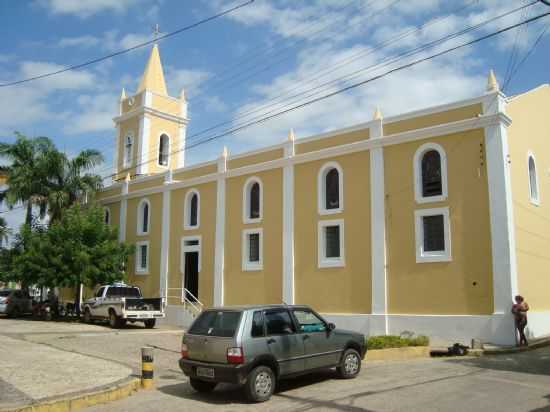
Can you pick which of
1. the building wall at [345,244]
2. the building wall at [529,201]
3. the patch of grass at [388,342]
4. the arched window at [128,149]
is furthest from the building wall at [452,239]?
the arched window at [128,149]

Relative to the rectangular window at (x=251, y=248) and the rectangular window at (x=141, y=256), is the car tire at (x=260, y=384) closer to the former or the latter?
the rectangular window at (x=251, y=248)

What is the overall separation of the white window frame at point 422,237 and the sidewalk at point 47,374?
35.2ft

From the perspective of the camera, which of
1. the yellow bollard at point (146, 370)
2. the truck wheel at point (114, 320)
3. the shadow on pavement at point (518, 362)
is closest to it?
the yellow bollard at point (146, 370)

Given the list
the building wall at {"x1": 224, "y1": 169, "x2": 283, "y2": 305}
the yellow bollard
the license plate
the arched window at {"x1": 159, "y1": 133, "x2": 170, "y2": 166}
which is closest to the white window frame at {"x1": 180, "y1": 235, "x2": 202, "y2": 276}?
the building wall at {"x1": 224, "y1": 169, "x2": 283, "y2": 305}

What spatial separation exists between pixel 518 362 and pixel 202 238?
16220 mm

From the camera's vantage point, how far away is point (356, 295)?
2041cm

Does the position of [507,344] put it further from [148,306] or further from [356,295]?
[148,306]

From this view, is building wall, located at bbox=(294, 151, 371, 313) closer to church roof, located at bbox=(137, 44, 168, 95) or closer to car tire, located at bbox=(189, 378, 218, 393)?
car tire, located at bbox=(189, 378, 218, 393)

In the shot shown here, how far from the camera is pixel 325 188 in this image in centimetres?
2234

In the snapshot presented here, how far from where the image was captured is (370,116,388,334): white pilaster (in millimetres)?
19547

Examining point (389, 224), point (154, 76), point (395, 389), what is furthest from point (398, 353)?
point (154, 76)

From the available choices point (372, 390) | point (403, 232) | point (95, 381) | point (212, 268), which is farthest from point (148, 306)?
point (372, 390)

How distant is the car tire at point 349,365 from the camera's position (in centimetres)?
1116

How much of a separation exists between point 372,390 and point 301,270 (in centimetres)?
1240
